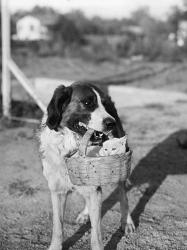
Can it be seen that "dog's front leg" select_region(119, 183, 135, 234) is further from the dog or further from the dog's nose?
the dog's nose

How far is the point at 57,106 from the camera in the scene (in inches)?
152

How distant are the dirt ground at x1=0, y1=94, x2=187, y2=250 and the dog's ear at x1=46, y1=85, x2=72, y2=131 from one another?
0.61m

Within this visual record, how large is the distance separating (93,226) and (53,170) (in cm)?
61

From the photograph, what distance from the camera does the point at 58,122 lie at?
12.6ft

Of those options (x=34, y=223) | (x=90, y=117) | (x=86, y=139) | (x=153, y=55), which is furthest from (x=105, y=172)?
(x=153, y=55)

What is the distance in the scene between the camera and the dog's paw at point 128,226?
14.1 ft

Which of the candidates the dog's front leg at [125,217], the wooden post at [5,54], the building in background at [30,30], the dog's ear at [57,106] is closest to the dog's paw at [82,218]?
the dog's front leg at [125,217]

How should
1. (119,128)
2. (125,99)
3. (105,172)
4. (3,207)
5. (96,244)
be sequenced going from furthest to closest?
(125,99) → (3,207) → (119,128) → (96,244) → (105,172)

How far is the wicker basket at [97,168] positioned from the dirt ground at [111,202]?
0.83 metres

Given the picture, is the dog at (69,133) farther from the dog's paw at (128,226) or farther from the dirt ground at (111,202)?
the dog's paw at (128,226)

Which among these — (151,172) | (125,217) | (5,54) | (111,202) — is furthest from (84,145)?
(5,54)

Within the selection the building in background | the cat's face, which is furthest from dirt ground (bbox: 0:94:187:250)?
the building in background

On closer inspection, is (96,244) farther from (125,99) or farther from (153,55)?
(153,55)

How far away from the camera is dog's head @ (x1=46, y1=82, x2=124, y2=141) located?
380cm
